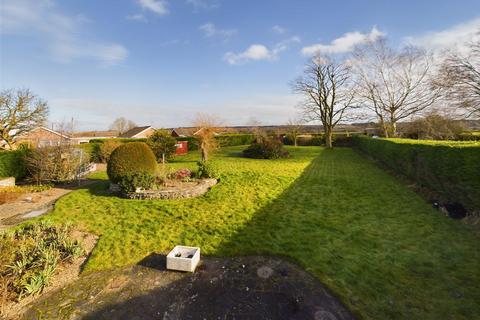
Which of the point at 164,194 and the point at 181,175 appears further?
the point at 181,175

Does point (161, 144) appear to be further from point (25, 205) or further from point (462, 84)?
point (462, 84)

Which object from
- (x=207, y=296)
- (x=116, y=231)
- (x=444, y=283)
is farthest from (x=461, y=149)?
(x=116, y=231)

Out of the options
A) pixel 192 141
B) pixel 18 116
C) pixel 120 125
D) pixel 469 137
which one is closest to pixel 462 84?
pixel 469 137

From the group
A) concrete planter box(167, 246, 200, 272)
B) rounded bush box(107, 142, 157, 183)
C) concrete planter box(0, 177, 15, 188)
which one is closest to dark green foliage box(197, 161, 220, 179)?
rounded bush box(107, 142, 157, 183)

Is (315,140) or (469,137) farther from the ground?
(315,140)

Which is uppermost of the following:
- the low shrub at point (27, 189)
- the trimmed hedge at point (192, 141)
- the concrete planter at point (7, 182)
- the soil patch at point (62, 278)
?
the trimmed hedge at point (192, 141)

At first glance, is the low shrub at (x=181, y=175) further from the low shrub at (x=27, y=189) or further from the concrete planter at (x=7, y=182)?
the concrete planter at (x=7, y=182)

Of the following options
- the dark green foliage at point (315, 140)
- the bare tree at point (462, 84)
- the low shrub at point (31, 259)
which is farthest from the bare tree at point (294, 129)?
the low shrub at point (31, 259)
